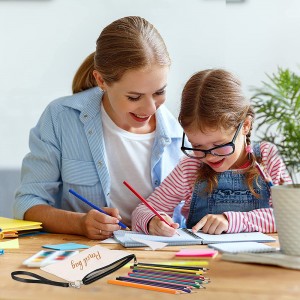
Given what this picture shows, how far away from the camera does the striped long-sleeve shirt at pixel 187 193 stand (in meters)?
1.92

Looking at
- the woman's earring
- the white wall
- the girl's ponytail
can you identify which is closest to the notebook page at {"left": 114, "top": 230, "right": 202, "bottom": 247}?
the woman's earring

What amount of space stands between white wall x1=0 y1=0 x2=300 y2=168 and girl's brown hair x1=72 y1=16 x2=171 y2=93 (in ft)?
4.33

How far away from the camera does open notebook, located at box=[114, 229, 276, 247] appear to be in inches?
67.9

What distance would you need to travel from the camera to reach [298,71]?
343 cm

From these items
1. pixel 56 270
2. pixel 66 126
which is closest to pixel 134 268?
pixel 56 270

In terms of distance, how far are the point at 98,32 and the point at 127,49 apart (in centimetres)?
151

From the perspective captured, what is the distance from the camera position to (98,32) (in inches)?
137

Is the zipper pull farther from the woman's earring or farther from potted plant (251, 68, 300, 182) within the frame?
the woman's earring

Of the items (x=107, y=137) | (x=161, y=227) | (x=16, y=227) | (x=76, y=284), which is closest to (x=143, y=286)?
(x=76, y=284)

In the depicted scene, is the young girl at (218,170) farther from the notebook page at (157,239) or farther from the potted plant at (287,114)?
the potted plant at (287,114)

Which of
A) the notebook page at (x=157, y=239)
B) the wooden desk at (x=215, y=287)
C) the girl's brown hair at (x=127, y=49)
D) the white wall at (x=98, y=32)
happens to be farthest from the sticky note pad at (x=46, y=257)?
the white wall at (x=98, y=32)

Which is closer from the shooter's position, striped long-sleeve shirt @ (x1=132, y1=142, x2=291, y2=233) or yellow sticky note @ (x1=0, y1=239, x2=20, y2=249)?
yellow sticky note @ (x1=0, y1=239, x2=20, y2=249)

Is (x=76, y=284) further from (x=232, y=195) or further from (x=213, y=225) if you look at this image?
(x=232, y=195)

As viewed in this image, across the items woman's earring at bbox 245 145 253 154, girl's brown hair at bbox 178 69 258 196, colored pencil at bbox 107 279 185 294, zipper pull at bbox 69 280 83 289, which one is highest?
girl's brown hair at bbox 178 69 258 196
